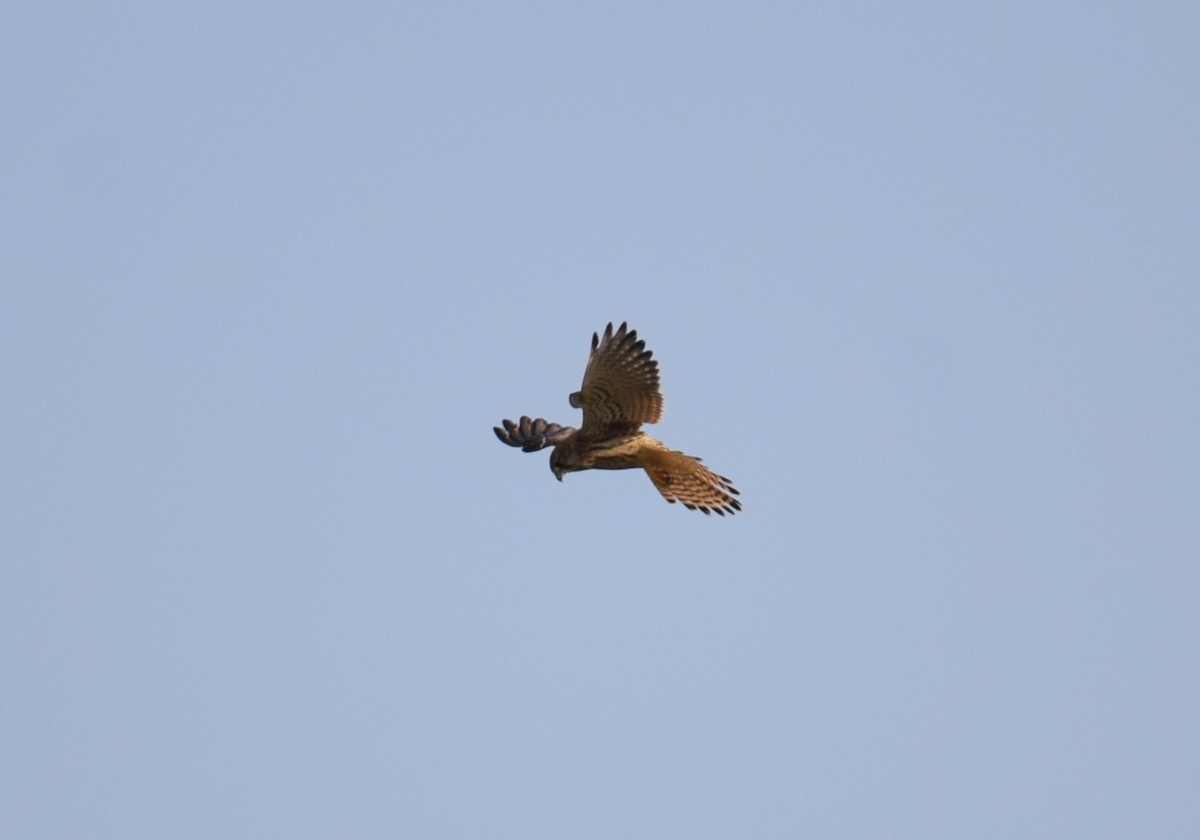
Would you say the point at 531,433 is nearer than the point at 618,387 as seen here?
No

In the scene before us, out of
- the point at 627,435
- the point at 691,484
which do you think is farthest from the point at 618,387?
the point at 691,484

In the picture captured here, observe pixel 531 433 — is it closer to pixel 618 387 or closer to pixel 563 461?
pixel 563 461

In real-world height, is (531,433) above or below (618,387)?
above

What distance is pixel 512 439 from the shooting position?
59.5 feet

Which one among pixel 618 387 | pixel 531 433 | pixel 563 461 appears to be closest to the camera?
pixel 618 387

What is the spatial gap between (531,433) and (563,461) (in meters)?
1.78

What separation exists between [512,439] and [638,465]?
1931 millimetres

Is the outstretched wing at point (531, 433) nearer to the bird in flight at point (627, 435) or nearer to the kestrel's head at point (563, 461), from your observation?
the bird in flight at point (627, 435)

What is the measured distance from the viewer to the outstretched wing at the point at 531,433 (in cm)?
1772

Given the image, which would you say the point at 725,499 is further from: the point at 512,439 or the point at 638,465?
the point at 512,439

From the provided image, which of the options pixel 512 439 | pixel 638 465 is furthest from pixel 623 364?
pixel 512 439

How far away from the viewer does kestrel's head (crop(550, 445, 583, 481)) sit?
1616 cm

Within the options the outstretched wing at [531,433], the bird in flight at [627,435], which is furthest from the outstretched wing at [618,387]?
the outstretched wing at [531,433]

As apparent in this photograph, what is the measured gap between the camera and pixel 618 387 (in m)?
15.5
